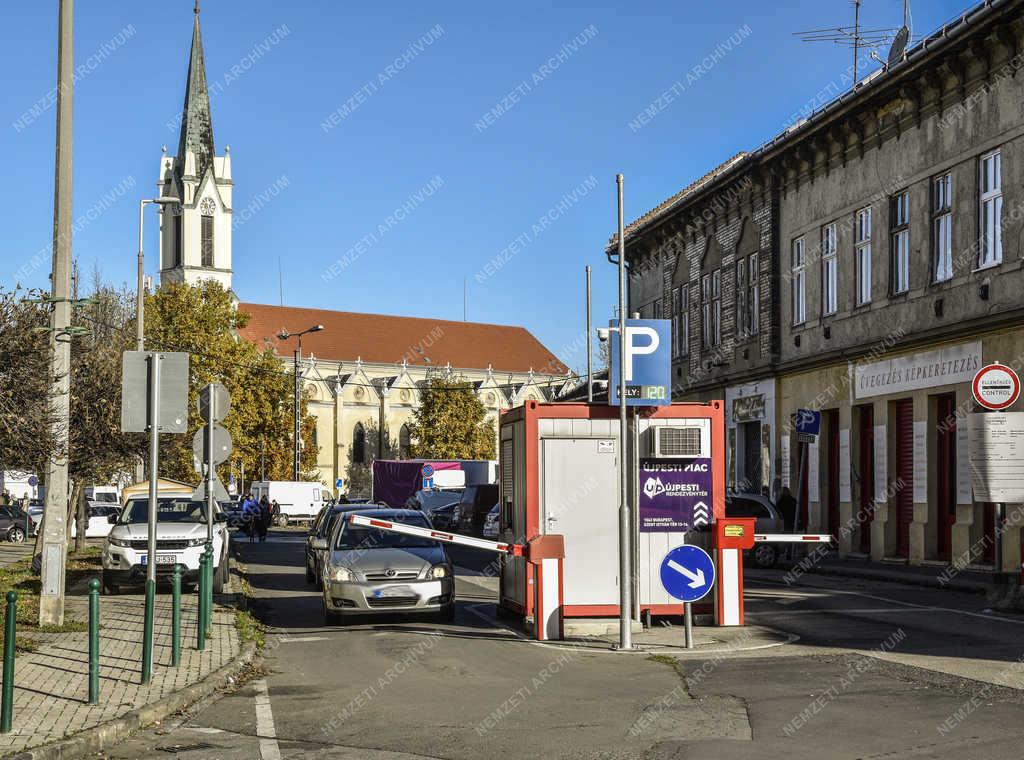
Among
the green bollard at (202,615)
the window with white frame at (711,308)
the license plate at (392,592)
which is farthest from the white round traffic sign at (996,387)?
the window with white frame at (711,308)

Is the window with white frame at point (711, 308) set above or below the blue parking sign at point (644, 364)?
above

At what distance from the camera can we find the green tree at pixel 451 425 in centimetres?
9856

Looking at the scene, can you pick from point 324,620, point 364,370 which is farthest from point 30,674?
point 364,370

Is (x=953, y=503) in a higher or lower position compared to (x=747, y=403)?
lower

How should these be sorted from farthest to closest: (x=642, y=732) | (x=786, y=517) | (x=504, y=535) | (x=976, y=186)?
(x=786, y=517) → (x=976, y=186) → (x=504, y=535) → (x=642, y=732)

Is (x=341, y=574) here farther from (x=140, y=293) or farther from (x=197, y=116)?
(x=197, y=116)

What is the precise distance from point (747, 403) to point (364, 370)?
8805 centimetres

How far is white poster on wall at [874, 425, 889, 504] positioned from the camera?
29516 mm

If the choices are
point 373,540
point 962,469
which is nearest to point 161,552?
point 373,540

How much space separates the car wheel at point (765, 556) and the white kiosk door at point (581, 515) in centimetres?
1342

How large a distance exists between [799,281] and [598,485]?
798 inches

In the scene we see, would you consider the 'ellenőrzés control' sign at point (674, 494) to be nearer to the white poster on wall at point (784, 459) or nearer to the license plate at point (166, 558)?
the license plate at point (166, 558)

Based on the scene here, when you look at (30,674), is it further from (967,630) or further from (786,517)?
(786,517)

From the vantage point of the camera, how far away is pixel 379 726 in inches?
386
